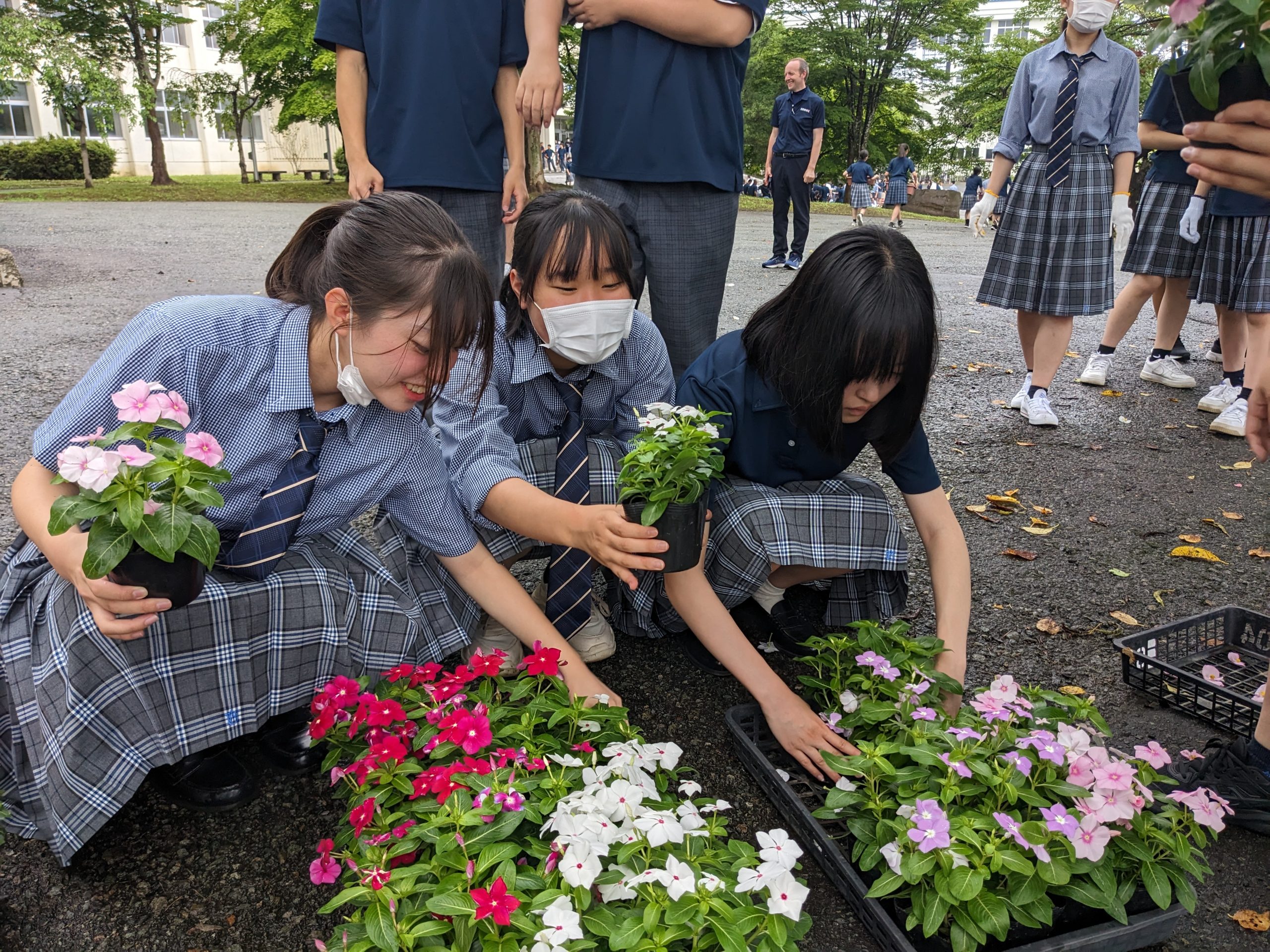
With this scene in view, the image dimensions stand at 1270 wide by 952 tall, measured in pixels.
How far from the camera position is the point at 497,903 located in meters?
1.24

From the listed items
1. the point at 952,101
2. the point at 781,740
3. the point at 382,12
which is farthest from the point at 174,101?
the point at 781,740

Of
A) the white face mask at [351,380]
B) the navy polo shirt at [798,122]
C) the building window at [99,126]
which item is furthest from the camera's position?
the building window at [99,126]

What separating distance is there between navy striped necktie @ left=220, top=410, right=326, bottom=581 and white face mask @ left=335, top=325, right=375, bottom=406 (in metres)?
0.13

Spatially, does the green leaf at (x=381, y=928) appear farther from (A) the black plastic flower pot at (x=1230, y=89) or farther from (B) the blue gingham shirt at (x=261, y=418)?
(A) the black plastic flower pot at (x=1230, y=89)

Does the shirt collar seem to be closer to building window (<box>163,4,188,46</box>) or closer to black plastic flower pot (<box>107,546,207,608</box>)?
black plastic flower pot (<box>107,546,207,608</box>)

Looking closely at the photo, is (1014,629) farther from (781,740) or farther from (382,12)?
(382,12)

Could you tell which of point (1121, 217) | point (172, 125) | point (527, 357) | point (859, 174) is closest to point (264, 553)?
point (527, 357)

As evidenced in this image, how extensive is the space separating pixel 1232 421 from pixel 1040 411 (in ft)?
3.02

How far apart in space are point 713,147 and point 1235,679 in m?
2.13

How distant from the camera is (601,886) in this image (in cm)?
135

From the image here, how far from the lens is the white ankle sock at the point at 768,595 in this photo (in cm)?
253

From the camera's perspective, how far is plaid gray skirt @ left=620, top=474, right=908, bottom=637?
2.25 metres

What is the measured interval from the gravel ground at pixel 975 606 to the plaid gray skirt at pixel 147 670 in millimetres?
160

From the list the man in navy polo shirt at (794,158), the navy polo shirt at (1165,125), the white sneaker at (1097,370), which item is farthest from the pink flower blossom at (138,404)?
the man in navy polo shirt at (794,158)
